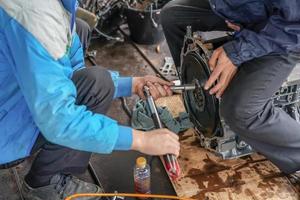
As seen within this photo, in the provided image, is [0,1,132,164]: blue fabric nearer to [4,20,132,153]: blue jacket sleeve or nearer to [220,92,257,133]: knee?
[4,20,132,153]: blue jacket sleeve

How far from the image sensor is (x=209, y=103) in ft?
4.93

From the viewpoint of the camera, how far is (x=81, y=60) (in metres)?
1.42

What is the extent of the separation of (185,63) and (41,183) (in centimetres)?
68

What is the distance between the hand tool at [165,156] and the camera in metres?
1.14

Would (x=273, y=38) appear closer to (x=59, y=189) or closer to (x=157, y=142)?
(x=157, y=142)

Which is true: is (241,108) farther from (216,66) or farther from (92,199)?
(92,199)

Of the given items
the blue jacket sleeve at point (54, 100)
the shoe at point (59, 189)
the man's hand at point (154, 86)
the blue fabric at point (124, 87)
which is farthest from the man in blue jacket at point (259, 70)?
the shoe at point (59, 189)

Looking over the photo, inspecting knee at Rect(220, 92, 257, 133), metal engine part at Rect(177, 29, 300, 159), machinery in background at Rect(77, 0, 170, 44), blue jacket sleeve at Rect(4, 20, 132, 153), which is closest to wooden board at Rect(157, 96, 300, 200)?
metal engine part at Rect(177, 29, 300, 159)

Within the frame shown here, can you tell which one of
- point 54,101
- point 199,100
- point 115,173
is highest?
point 54,101

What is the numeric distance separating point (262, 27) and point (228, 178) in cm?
59

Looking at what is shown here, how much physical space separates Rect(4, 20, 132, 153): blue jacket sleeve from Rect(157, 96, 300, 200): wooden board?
0.46 meters

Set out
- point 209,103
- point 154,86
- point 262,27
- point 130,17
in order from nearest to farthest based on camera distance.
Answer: point 262,27 → point 154,86 → point 209,103 → point 130,17

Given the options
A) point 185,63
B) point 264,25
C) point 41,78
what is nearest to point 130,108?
point 185,63

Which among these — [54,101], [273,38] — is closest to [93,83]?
[54,101]
